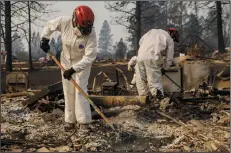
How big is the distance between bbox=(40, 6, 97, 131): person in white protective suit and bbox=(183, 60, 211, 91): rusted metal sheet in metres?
5.45

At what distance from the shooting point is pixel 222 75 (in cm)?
1159

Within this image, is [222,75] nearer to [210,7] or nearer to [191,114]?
[191,114]

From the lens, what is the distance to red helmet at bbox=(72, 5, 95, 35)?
5957mm

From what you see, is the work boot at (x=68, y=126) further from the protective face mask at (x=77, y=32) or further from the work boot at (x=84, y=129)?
the protective face mask at (x=77, y=32)

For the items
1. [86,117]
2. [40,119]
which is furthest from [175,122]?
[40,119]

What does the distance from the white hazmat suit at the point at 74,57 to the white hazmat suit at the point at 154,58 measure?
2.27m

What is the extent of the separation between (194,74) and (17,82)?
529cm

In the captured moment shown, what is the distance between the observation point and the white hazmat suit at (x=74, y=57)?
20.2 feet

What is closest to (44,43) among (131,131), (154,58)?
(131,131)

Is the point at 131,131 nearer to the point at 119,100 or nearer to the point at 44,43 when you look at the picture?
the point at 119,100

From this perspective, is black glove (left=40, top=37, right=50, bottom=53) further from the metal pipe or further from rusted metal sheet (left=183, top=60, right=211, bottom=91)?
rusted metal sheet (left=183, top=60, right=211, bottom=91)

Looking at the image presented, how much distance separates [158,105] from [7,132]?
3.14 meters

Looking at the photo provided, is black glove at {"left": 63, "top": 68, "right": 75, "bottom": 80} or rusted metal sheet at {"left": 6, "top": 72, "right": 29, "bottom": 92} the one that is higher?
black glove at {"left": 63, "top": 68, "right": 75, "bottom": 80}

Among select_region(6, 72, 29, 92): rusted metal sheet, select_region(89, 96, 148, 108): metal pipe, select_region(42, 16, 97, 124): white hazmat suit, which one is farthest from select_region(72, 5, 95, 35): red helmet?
select_region(6, 72, 29, 92): rusted metal sheet
